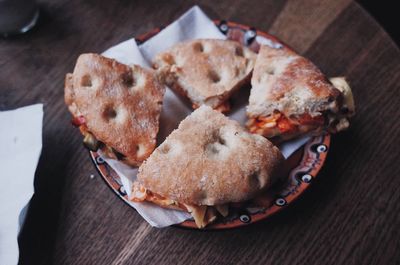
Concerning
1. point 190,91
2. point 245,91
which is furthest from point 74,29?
point 245,91

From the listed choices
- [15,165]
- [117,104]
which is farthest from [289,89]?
[15,165]

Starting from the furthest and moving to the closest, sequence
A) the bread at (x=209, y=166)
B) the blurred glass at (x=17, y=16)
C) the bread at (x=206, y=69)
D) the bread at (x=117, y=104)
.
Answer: the blurred glass at (x=17, y=16) < the bread at (x=206, y=69) < the bread at (x=117, y=104) < the bread at (x=209, y=166)

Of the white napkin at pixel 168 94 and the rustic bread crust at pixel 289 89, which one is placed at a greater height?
the rustic bread crust at pixel 289 89

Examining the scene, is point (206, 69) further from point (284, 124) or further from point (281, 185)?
point (281, 185)

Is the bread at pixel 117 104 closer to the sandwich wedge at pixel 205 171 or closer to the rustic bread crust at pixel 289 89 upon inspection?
the sandwich wedge at pixel 205 171

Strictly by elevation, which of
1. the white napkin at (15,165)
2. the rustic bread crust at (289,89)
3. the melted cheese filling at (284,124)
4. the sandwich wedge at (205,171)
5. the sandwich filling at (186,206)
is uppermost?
the rustic bread crust at (289,89)

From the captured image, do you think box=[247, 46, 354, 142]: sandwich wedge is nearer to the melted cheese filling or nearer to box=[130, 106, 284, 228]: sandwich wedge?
the melted cheese filling

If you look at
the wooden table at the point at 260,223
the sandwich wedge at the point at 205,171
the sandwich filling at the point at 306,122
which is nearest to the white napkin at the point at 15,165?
the wooden table at the point at 260,223

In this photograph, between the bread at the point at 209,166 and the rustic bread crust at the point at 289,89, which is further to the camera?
the rustic bread crust at the point at 289,89
